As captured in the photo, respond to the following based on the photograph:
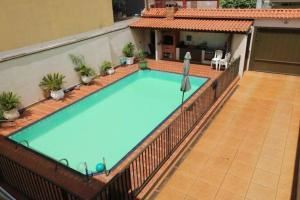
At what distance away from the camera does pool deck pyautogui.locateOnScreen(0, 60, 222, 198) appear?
8586 mm

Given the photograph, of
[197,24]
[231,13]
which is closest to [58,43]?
[197,24]

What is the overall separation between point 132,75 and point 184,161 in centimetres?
1006

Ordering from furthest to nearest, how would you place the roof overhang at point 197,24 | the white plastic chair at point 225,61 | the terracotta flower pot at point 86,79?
the white plastic chair at point 225,61, the terracotta flower pot at point 86,79, the roof overhang at point 197,24

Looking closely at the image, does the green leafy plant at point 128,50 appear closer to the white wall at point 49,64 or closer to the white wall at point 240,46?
the white wall at point 49,64

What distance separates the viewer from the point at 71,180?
8406 millimetres

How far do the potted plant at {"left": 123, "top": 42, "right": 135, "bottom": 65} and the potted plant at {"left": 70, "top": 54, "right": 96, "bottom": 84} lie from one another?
3987 millimetres

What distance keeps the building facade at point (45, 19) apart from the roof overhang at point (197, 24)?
126 inches

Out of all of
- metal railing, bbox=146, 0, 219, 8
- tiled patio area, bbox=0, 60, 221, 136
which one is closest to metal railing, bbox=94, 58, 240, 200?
tiled patio area, bbox=0, 60, 221, 136

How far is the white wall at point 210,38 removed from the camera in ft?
61.3

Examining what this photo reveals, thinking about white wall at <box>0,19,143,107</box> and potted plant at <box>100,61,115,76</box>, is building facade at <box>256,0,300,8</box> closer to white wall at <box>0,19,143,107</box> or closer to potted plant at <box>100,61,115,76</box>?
white wall at <box>0,19,143,107</box>

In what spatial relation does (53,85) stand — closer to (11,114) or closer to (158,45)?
(11,114)

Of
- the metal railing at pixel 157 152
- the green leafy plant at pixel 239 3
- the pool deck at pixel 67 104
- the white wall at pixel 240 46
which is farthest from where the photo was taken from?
the green leafy plant at pixel 239 3

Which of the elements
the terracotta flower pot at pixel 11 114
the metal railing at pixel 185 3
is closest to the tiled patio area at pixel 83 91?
the terracotta flower pot at pixel 11 114

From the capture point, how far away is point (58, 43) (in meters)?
14.7
